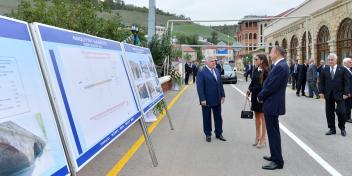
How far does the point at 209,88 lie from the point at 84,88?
462cm

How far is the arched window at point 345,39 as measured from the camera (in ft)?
89.7

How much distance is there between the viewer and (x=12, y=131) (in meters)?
3.18

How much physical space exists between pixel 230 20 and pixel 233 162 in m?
28.8

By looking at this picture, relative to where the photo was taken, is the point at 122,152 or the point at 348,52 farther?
the point at 348,52

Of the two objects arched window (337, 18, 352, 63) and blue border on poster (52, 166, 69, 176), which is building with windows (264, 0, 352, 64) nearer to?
arched window (337, 18, 352, 63)

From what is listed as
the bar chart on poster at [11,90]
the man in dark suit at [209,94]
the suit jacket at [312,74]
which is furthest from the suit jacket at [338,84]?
the suit jacket at [312,74]

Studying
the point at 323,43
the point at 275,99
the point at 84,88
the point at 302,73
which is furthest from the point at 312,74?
the point at 84,88

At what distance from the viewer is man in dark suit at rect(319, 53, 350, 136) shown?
30.5 ft

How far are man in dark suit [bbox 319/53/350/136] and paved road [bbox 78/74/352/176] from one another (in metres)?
0.37

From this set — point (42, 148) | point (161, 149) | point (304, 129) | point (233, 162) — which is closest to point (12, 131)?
point (42, 148)

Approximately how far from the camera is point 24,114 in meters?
3.35

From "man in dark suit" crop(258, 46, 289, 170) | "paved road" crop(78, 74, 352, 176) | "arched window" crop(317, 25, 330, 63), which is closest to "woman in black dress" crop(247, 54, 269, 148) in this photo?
"paved road" crop(78, 74, 352, 176)

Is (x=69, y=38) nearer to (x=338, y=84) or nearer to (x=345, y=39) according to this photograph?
(x=338, y=84)

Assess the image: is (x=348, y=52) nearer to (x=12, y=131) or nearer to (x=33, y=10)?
Result: (x=33, y=10)
